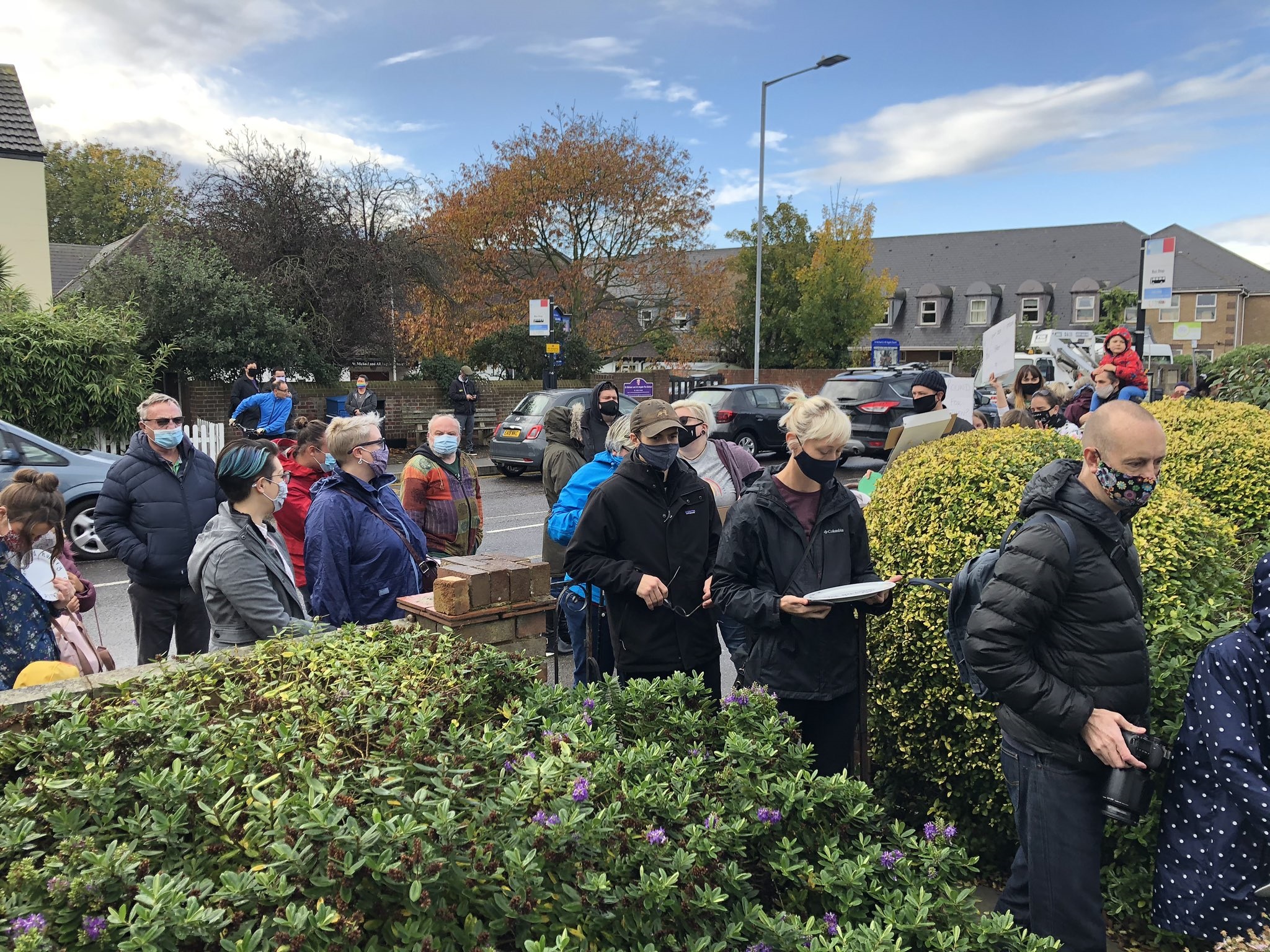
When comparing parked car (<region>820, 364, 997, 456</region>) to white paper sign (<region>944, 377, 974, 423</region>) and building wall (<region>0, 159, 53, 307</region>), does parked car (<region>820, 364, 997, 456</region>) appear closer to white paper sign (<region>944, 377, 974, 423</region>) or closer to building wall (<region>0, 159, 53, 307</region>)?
white paper sign (<region>944, 377, 974, 423</region>)

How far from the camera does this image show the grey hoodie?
3.68 meters

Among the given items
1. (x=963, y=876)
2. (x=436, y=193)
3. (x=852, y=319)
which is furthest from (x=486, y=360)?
(x=963, y=876)

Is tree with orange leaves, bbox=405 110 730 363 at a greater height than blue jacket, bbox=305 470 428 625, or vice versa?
tree with orange leaves, bbox=405 110 730 363

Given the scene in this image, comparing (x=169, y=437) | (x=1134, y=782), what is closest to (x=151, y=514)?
(x=169, y=437)

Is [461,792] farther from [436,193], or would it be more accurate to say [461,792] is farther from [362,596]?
[436,193]

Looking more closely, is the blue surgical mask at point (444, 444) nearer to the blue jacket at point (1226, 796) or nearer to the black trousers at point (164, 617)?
the black trousers at point (164, 617)

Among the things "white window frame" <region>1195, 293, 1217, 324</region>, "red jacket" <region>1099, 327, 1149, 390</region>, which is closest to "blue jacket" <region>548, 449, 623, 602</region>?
"red jacket" <region>1099, 327, 1149, 390</region>

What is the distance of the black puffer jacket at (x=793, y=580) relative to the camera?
3.50m

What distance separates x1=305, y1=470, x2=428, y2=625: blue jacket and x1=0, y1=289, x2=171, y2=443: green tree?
11.5 m

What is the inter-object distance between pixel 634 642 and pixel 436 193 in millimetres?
26336

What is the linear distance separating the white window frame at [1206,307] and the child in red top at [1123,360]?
5728 centimetres

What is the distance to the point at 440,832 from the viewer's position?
1848mm

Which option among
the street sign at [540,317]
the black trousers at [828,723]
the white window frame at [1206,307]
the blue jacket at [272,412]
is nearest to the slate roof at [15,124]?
the street sign at [540,317]

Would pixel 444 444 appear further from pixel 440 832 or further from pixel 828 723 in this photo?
pixel 440 832
